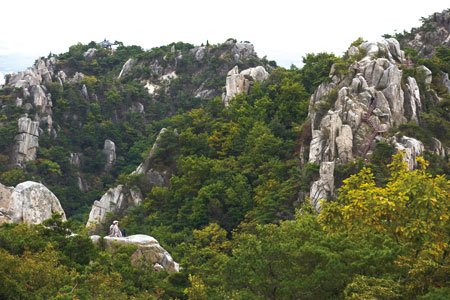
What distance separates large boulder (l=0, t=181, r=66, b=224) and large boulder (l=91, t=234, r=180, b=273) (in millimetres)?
4174

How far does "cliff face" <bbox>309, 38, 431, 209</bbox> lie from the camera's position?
1065 inches

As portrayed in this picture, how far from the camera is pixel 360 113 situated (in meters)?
28.5

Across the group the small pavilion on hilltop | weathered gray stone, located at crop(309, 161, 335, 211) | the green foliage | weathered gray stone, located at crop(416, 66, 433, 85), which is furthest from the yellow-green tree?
the small pavilion on hilltop

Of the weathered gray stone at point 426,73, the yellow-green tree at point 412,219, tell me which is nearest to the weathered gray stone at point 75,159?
the weathered gray stone at point 426,73

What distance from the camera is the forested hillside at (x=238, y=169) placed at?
1209 cm

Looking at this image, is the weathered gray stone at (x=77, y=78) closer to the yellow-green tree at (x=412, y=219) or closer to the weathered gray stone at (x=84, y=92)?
the weathered gray stone at (x=84, y=92)

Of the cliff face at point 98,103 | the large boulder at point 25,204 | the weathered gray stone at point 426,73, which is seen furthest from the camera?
the cliff face at point 98,103

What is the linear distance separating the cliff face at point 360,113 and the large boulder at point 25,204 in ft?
43.1

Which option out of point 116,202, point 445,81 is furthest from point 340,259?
point 116,202

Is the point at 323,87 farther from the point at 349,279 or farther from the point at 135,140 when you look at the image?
the point at 135,140

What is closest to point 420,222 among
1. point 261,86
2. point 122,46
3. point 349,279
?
point 349,279

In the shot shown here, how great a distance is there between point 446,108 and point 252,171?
495 inches

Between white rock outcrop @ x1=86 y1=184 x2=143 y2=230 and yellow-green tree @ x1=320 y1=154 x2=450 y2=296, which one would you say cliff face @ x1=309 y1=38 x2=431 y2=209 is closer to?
yellow-green tree @ x1=320 y1=154 x2=450 y2=296

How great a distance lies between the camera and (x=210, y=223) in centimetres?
3281
